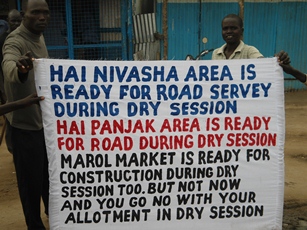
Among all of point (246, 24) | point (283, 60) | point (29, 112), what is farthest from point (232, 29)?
point (246, 24)

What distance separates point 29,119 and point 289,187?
9.59 ft

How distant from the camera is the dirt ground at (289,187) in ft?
12.9

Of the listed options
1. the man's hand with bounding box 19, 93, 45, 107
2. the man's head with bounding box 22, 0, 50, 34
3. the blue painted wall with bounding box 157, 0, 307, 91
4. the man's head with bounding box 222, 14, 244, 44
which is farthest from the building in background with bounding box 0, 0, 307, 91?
the man's hand with bounding box 19, 93, 45, 107

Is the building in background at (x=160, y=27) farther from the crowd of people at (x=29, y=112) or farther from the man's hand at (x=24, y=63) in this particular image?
the man's hand at (x=24, y=63)

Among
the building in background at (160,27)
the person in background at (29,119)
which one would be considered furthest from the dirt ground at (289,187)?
the building in background at (160,27)

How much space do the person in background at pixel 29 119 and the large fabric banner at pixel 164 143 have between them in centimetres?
31

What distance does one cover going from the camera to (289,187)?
4703 millimetres

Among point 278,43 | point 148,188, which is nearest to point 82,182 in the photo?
point 148,188

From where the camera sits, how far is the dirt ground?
394 centimetres

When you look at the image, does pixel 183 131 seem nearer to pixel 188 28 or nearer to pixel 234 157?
pixel 234 157

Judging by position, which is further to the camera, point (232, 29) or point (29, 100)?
point (232, 29)

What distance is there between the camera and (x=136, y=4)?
9.00 meters

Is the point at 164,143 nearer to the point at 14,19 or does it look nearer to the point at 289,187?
the point at 289,187

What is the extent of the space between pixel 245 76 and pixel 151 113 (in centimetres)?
73
